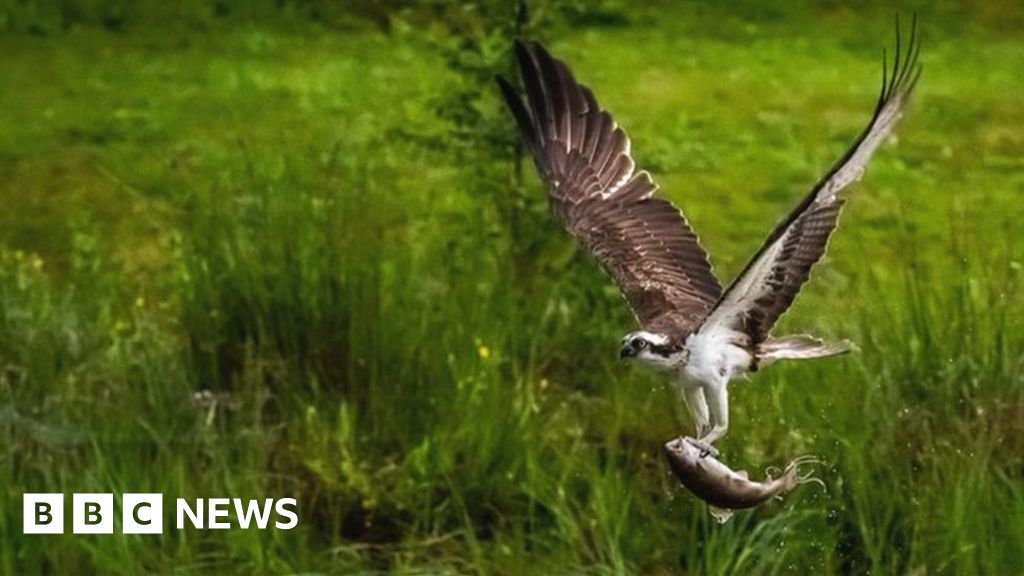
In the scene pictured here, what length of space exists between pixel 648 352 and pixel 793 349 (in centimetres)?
19

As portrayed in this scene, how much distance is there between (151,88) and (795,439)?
15.4 feet

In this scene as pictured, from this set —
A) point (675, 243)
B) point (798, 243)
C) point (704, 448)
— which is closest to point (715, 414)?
point (704, 448)

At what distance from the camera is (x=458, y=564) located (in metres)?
4.65

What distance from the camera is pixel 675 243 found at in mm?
3924

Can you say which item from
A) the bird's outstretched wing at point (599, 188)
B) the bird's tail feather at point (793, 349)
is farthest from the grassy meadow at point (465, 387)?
the bird's tail feather at point (793, 349)

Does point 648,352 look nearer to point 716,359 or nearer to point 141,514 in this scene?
point 716,359

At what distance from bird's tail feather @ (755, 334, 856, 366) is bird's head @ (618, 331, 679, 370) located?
0.12 meters

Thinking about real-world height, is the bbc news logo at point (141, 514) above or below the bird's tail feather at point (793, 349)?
below

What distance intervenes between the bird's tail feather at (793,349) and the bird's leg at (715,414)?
0.08 meters

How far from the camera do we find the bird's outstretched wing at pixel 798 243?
111 inches

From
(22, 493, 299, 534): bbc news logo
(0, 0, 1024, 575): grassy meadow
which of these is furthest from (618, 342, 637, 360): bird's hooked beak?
(22, 493, 299, 534): bbc news logo

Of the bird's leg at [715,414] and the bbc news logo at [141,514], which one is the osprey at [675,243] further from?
the bbc news logo at [141,514]

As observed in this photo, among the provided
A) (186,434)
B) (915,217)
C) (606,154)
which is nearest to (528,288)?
(186,434)

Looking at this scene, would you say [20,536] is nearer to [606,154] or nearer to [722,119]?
[606,154]
